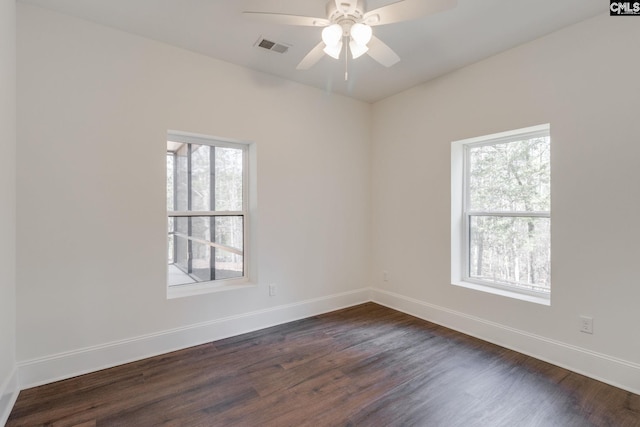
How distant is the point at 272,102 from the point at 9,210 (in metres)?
2.40

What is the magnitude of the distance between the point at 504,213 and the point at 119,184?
11.9 feet

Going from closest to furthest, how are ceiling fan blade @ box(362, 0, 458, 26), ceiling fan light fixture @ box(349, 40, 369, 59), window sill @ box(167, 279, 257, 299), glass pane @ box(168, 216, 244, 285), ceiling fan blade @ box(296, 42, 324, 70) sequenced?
ceiling fan blade @ box(362, 0, 458, 26), ceiling fan light fixture @ box(349, 40, 369, 59), ceiling fan blade @ box(296, 42, 324, 70), window sill @ box(167, 279, 257, 299), glass pane @ box(168, 216, 244, 285)

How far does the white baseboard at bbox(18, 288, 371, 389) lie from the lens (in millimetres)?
2236

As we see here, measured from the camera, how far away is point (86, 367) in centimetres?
238

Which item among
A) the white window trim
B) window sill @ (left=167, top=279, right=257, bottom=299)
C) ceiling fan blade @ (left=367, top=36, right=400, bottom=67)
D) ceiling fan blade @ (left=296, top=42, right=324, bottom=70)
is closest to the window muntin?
ceiling fan blade @ (left=367, top=36, right=400, bottom=67)

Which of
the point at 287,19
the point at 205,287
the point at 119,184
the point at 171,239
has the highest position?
the point at 287,19

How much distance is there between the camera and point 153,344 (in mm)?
2672

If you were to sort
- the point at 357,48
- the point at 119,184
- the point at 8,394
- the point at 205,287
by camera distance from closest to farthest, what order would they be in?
the point at 8,394 → the point at 357,48 → the point at 119,184 → the point at 205,287

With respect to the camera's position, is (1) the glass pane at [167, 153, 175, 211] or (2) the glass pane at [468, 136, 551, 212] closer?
(2) the glass pane at [468, 136, 551, 212]

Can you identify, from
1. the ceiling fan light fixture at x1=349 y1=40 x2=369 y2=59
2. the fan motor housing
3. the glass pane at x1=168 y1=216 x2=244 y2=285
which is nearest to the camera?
the fan motor housing

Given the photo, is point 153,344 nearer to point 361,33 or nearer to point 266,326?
point 266,326

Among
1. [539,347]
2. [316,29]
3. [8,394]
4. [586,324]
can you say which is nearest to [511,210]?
[586,324]

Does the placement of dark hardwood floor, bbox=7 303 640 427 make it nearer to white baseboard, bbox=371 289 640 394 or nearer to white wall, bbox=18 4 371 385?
white baseboard, bbox=371 289 640 394

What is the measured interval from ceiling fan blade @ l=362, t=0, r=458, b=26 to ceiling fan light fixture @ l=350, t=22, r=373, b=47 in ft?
0.23
